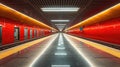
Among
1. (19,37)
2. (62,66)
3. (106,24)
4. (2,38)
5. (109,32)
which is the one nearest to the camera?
(62,66)

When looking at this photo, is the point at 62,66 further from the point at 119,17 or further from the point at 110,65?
the point at 119,17

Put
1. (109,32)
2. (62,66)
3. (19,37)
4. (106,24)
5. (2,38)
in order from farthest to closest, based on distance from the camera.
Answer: (19,37) → (106,24) → (109,32) → (2,38) → (62,66)

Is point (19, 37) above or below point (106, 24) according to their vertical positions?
below

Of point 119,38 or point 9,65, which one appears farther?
point 119,38

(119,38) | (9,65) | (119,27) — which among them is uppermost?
(119,27)

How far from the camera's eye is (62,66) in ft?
22.1

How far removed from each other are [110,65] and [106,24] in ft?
35.2

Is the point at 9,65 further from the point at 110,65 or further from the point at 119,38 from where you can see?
the point at 119,38

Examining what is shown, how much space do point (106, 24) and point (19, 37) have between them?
9.87m

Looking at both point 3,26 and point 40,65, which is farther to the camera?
point 3,26

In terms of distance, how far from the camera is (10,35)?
16.4 m

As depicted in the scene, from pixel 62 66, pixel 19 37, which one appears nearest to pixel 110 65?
pixel 62 66

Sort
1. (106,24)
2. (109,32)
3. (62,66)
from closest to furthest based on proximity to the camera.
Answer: (62,66), (109,32), (106,24)

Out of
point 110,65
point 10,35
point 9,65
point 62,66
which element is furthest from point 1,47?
point 110,65
